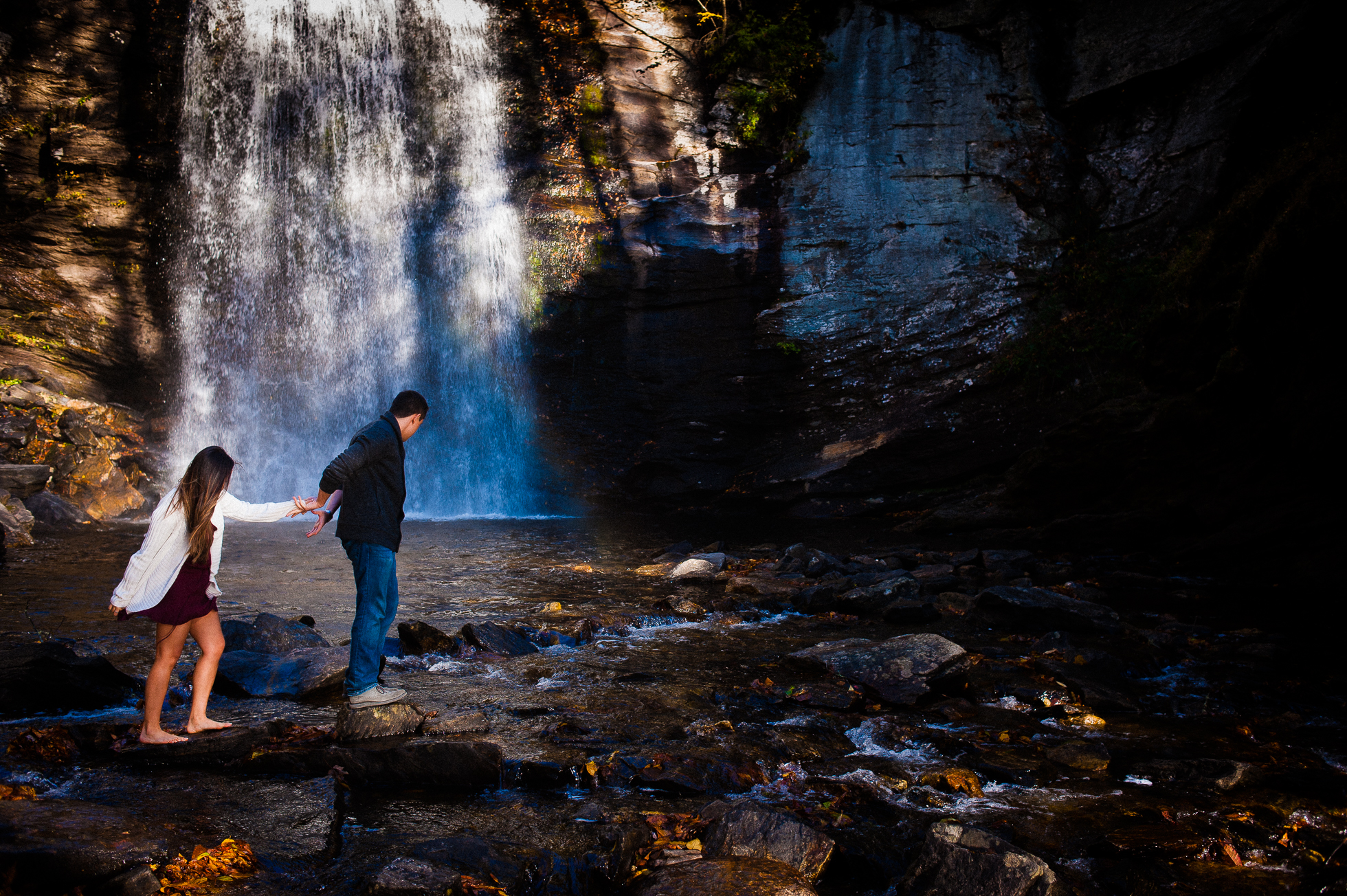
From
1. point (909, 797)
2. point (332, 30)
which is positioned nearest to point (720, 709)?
point (909, 797)

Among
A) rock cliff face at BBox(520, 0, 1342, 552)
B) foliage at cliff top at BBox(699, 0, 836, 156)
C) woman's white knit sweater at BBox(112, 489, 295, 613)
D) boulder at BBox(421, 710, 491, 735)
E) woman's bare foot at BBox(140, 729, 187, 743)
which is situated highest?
foliage at cliff top at BBox(699, 0, 836, 156)

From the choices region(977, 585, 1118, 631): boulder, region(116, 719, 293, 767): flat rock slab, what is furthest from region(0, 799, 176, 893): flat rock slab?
region(977, 585, 1118, 631): boulder

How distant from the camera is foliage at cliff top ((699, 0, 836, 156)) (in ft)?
56.5

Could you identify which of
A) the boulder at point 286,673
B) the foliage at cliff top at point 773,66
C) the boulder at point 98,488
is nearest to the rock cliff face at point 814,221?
the foliage at cliff top at point 773,66

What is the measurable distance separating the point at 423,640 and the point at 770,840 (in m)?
3.79

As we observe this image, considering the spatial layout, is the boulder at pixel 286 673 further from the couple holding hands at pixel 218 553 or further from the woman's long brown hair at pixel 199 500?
the woman's long brown hair at pixel 199 500


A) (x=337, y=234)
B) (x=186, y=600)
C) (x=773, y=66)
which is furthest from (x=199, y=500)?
(x=773, y=66)

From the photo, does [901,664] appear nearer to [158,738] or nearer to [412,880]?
[412,880]

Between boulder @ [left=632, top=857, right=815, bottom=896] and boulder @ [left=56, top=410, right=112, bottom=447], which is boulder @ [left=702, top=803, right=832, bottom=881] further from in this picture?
boulder @ [left=56, top=410, right=112, bottom=447]

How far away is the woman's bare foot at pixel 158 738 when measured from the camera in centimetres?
341

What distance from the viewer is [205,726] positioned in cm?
366

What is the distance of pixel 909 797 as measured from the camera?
133 inches

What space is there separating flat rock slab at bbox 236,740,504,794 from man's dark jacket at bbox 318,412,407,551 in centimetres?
121

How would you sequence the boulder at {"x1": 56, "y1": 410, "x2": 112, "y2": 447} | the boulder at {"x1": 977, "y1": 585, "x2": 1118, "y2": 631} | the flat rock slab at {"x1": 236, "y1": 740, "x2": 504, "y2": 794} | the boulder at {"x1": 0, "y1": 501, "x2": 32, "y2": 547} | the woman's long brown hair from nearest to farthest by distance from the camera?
the flat rock slab at {"x1": 236, "y1": 740, "x2": 504, "y2": 794} < the woman's long brown hair < the boulder at {"x1": 977, "y1": 585, "x2": 1118, "y2": 631} < the boulder at {"x1": 0, "y1": 501, "x2": 32, "y2": 547} < the boulder at {"x1": 56, "y1": 410, "x2": 112, "y2": 447}
